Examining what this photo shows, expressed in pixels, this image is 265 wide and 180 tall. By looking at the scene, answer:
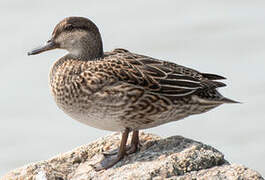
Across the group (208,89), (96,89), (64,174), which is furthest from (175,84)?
(64,174)

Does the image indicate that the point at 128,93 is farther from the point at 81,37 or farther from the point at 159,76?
the point at 81,37

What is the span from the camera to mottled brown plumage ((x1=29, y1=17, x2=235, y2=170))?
6.30 metres

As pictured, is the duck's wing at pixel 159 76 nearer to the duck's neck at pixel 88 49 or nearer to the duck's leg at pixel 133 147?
the duck's neck at pixel 88 49

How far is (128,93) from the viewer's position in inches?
248

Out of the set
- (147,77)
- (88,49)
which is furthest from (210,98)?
(88,49)

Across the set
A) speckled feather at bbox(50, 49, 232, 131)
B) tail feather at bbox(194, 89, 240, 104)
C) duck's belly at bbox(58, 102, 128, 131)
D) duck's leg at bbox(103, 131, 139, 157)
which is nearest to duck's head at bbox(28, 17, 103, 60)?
speckled feather at bbox(50, 49, 232, 131)

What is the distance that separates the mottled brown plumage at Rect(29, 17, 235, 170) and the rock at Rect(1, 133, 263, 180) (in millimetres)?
175

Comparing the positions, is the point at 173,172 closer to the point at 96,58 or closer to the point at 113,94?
the point at 113,94

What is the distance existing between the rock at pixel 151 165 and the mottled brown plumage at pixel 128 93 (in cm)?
18

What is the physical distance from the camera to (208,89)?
6.51 meters

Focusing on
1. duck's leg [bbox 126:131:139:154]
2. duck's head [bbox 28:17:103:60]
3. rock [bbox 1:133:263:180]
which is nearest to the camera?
rock [bbox 1:133:263:180]

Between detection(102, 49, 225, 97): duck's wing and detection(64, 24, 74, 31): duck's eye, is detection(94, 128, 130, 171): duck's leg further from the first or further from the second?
detection(64, 24, 74, 31): duck's eye

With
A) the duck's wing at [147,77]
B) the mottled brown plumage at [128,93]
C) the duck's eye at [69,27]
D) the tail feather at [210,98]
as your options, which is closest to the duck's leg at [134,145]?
the mottled brown plumage at [128,93]

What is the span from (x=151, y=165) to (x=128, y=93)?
2.45ft
